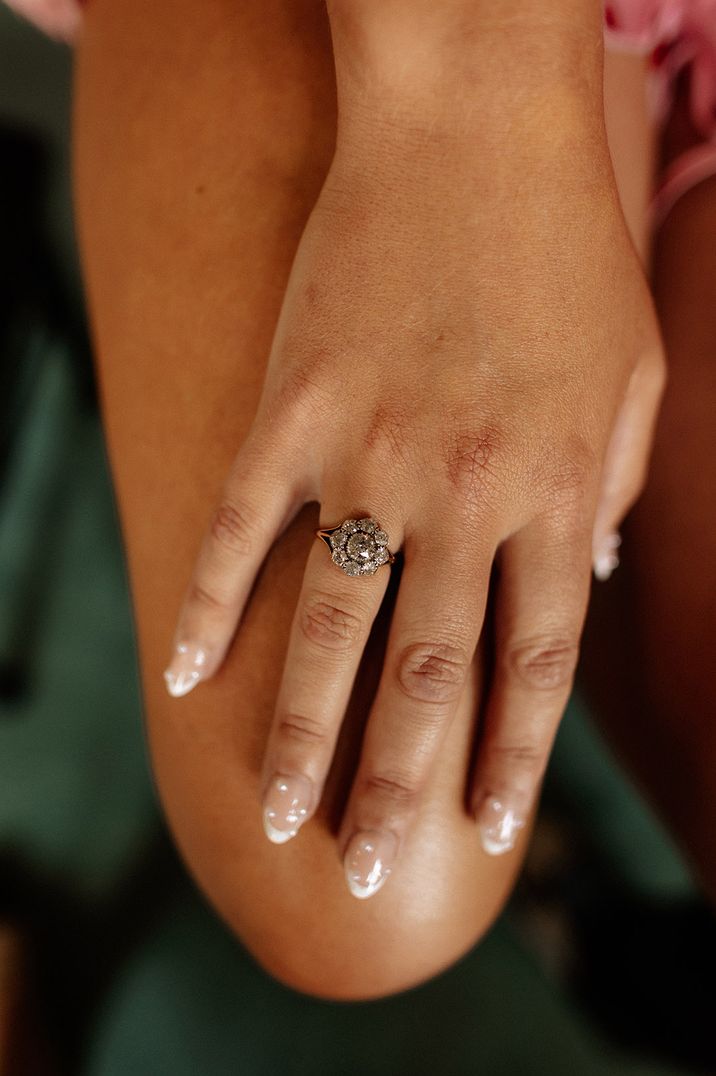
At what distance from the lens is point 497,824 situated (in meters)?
0.56

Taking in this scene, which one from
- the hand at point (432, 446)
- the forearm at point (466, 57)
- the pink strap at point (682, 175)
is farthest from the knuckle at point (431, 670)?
the pink strap at point (682, 175)

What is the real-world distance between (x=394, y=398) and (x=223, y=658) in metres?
0.22

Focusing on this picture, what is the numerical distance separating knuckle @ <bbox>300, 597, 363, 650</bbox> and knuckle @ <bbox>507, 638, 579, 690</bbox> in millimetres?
105

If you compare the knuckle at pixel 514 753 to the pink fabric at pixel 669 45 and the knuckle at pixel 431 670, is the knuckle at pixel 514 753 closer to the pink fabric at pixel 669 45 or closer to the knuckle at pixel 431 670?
the knuckle at pixel 431 670

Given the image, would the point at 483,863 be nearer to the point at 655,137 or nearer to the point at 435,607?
the point at 435,607

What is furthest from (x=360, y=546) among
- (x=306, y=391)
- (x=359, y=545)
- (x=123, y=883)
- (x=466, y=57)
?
(x=123, y=883)

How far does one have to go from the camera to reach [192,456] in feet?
1.94

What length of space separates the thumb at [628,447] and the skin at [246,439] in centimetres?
3

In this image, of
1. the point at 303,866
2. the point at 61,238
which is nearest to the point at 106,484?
the point at 61,238

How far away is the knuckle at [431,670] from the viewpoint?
506mm

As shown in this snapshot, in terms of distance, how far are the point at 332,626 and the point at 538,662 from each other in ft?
0.45

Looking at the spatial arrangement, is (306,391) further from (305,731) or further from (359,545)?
(305,731)

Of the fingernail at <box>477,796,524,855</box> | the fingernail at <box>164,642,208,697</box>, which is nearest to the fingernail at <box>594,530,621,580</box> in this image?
the fingernail at <box>477,796,524,855</box>

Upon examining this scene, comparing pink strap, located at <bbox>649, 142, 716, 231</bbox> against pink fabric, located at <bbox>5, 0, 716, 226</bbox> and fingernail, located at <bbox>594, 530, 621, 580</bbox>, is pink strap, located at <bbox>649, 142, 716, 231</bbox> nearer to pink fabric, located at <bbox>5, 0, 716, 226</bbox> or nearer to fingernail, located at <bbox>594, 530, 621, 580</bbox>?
pink fabric, located at <bbox>5, 0, 716, 226</bbox>
